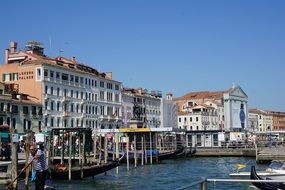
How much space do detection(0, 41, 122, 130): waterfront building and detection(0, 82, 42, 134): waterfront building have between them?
1.15 meters

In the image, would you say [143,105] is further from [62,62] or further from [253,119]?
[253,119]

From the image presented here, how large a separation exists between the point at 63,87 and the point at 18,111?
7.30 meters

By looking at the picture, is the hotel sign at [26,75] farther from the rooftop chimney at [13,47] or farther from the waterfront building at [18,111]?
the rooftop chimney at [13,47]

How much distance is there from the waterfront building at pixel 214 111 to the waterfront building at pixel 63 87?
85.3 feet

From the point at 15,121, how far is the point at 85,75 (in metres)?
12.2

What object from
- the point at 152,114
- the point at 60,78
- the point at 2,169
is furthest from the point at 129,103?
the point at 2,169

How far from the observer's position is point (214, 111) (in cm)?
8600

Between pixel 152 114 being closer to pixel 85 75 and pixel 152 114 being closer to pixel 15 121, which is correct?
pixel 85 75

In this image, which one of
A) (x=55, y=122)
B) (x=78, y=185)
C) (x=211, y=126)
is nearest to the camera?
(x=78, y=185)

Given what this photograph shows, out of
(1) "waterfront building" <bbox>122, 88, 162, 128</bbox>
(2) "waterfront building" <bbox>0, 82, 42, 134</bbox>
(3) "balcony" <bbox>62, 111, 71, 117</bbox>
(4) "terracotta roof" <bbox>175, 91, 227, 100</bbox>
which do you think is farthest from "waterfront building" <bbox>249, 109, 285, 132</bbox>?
(2) "waterfront building" <bbox>0, 82, 42, 134</bbox>

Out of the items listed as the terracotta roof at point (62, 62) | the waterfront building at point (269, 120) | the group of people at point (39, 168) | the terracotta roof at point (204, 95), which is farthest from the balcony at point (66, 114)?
the waterfront building at point (269, 120)

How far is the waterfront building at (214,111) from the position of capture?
82125 mm

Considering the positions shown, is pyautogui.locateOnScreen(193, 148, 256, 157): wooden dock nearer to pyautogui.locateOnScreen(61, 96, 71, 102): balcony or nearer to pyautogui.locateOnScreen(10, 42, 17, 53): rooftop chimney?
pyautogui.locateOnScreen(61, 96, 71, 102): balcony

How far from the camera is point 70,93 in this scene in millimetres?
49531
